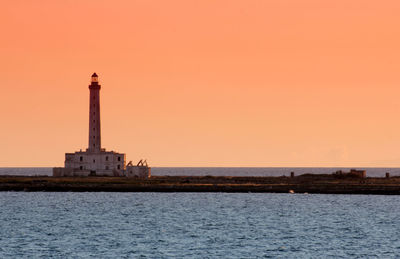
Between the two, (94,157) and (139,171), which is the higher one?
(94,157)

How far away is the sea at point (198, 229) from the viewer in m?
66.9

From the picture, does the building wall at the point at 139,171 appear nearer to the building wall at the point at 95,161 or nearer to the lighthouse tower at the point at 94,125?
the building wall at the point at 95,161

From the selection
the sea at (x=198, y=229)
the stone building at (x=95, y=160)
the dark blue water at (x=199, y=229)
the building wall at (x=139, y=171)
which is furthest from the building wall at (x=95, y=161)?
the sea at (x=198, y=229)

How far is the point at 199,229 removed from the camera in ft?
276

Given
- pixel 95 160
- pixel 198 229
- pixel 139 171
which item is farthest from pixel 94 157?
pixel 198 229

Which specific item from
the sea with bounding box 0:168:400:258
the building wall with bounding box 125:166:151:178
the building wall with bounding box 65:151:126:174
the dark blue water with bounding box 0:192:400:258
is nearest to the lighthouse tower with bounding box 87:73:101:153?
the building wall with bounding box 65:151:126:174

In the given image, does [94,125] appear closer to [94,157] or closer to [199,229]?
[94,157]

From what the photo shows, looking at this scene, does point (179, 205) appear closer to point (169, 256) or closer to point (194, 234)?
point (194, 234)

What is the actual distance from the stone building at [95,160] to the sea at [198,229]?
33511 mm

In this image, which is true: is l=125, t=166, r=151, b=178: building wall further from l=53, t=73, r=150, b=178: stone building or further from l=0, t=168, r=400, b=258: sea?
l=0, t=168, r=400, b=258: sea

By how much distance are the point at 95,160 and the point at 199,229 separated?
270 feet

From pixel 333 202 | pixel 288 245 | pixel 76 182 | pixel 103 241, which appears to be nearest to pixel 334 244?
pixel 288 245

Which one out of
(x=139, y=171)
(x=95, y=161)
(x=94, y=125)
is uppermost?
(x=94, y=125)

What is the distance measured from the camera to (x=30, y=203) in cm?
12619
